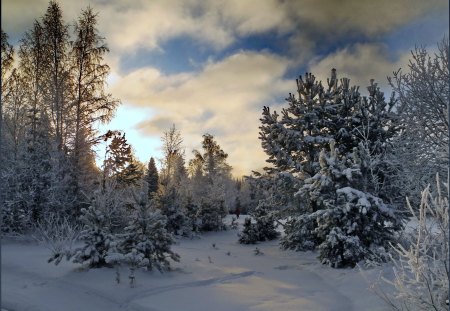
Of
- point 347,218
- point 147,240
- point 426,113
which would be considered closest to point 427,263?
point 426,113

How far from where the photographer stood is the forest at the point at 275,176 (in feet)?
29.9

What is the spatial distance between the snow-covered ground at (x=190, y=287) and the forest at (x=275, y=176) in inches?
22.0

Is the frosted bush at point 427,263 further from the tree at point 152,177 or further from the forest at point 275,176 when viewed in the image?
the tree at point 152,177

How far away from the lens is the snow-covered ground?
25.6 ft

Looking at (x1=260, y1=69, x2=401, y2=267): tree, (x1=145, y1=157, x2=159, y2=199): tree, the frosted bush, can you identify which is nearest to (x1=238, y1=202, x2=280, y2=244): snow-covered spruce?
(x1=260, y1=69, x2=401, y2=267): tree

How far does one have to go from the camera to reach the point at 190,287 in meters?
9.31

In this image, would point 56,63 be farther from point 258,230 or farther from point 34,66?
point 258,230

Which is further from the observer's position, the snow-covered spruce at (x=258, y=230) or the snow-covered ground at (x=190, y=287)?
the snow-covered spruce at (x=258, y=230)

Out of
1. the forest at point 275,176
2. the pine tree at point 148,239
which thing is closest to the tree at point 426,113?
the forest at point 275,176

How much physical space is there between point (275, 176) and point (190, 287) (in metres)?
8.24

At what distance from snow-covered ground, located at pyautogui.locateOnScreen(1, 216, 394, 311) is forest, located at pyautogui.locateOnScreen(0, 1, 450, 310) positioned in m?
0.56

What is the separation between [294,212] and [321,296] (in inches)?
319

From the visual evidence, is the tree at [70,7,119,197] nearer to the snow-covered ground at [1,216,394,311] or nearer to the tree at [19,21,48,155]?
the tree at [19,21,48,155]

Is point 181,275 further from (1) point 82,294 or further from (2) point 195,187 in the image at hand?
(2) point 195,187
